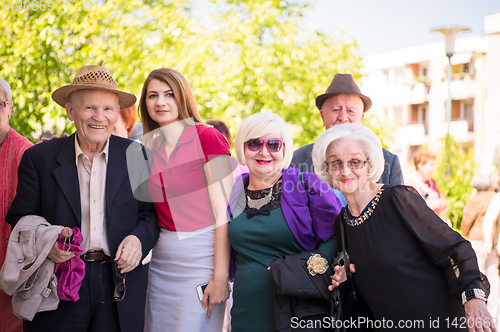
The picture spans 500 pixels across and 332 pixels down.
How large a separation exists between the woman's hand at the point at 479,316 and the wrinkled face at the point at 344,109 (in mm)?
2236

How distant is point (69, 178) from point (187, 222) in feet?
2.46

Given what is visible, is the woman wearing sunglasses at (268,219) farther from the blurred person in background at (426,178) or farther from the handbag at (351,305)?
the blurred person in background at (426,178)

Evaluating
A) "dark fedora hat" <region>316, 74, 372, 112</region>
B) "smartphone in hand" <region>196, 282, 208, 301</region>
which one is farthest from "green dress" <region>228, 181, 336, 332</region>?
"dark fedora hat" <region>316, 74, 372, 112</region>

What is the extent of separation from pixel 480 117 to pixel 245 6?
86.2 ft

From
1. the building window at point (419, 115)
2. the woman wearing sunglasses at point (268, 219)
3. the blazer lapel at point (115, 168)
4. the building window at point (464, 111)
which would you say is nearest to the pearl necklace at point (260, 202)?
the woman wearing sunglasses at point (268, 219)

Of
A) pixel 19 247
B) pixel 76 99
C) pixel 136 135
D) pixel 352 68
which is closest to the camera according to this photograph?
pixel 19 247

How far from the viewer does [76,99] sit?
2.79 m

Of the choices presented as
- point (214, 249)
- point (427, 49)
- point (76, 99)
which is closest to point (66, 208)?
point (76, 99)

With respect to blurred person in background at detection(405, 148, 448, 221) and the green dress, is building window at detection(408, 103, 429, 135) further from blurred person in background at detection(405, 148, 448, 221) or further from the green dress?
the green dress

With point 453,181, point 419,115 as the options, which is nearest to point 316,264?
point 453,181

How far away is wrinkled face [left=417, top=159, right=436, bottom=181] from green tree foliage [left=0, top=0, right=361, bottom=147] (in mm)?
3122

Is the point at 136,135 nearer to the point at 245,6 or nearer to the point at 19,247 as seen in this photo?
the point at 19,247

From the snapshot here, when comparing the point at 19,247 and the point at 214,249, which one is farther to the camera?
the point at 214,249

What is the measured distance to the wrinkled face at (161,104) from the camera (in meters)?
2.96
